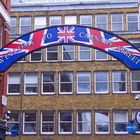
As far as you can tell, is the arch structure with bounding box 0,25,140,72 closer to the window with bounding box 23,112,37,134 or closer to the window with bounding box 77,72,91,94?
the window with bounding box 23,112,37,134

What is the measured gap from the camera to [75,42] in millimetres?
19016

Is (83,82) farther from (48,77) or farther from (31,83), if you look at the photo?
(31,83)

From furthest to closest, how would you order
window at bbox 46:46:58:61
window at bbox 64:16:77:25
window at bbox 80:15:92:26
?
window at bbox 64:16:77:25
window at bbox 80:15:92:26
window at bbox 46:46:58:61

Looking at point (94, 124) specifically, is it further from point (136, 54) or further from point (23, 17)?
point (136, 54)

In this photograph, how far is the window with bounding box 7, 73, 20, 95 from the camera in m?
52.5

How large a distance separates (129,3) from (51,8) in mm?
8439

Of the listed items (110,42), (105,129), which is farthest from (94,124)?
(110,42)

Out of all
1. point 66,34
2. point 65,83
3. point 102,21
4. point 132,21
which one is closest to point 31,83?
point 65,83

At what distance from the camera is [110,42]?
18812 mm

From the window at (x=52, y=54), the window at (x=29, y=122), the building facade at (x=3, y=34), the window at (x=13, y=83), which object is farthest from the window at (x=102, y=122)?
the building facade at (x=3, y=34)

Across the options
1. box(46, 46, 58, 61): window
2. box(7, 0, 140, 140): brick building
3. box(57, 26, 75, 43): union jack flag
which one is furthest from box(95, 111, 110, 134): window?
box(57, 26, 75, 43): union jack flag

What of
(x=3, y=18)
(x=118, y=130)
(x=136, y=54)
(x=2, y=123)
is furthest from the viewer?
(x=118, y=130)

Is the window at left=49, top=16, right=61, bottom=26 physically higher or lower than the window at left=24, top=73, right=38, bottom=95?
higher

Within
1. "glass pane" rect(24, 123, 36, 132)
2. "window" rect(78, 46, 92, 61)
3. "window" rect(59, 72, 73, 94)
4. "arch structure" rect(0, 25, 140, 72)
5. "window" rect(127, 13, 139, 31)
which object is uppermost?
"window" rect(127, 13, 139, 31)
